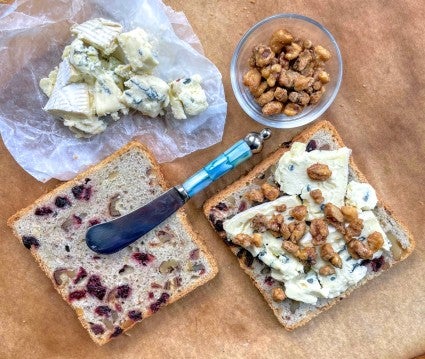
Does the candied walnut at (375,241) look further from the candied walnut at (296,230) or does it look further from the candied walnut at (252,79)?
the candied walnut at (252,79)

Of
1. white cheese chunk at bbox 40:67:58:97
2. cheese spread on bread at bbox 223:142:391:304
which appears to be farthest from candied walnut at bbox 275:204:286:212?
white cheese chunk at bbox 40:67:58:97

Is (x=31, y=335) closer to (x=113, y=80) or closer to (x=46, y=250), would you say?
(x=46, y=250)

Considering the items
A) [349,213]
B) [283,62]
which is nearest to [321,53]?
[283,62]

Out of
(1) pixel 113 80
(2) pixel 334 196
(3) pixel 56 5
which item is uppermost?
(3) pixel 56 5

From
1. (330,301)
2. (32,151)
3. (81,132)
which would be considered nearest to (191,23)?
(81,132)

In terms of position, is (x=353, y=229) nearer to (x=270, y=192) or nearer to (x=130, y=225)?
(x=270, y=192)
